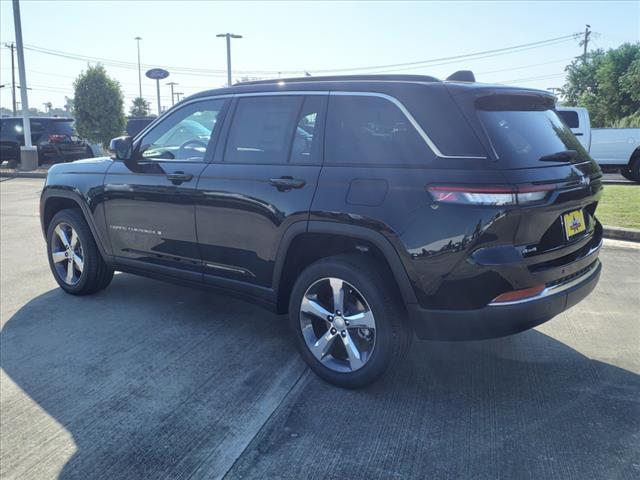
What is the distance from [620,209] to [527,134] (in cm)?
687

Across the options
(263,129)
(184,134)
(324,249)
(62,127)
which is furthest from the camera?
(62,127)

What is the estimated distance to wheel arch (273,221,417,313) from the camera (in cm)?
297

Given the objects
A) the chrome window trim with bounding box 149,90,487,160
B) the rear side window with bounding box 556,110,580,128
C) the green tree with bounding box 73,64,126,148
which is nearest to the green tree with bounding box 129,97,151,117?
the green tree with bounding box 73,64,126,148


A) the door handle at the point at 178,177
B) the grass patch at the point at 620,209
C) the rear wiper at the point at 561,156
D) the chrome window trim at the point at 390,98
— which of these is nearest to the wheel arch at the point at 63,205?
the door handle at the point at 178,177

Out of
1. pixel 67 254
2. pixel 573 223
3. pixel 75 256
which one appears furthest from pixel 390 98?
pixel 67 254

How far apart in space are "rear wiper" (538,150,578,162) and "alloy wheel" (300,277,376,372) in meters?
1.29

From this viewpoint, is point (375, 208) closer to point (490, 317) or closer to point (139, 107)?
point (490, 317)

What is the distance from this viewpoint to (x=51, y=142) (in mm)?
18172

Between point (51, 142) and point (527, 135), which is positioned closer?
point (527, 135)

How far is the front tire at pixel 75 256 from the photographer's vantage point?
4.90m

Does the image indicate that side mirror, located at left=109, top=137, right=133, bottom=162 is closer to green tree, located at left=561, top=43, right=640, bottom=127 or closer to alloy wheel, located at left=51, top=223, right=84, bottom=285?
alloy wheel, located at left=51, top=223, right=84, bottom=285

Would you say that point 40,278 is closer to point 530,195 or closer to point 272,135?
point 272,135

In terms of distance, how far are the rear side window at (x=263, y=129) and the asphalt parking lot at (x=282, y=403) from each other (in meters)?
1.39

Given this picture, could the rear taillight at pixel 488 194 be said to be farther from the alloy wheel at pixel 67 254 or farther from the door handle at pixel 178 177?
the alloy wheel at pixel 67 254
